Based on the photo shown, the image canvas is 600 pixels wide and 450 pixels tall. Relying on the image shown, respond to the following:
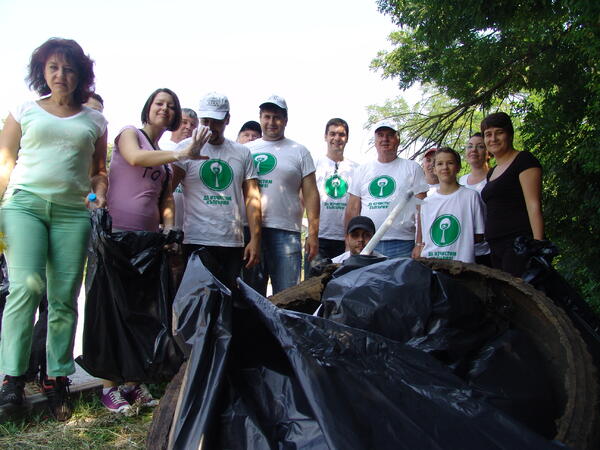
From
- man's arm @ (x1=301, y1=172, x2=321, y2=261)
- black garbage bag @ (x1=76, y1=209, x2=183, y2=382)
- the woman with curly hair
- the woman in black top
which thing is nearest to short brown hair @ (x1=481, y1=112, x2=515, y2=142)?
the woman in black top

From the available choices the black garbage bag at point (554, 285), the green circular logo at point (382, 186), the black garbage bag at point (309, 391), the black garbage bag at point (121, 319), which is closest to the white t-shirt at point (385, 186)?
the green circular logo at point (382, 186)

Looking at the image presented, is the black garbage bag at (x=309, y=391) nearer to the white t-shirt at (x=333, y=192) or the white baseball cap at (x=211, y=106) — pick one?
the white baseball cap at (x=211, y=106)

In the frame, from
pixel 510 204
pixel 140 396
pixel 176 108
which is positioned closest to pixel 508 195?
pixel 510 204

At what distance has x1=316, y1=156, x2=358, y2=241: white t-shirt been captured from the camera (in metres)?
4.40

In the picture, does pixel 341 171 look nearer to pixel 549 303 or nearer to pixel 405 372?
pixel 549 303

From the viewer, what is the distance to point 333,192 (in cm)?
452

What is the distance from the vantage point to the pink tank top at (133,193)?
3.08 meters

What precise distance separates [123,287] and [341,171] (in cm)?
238

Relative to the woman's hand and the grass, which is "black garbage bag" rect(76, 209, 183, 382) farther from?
the woman's hand

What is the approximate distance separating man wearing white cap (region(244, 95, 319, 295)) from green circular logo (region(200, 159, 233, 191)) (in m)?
0.40

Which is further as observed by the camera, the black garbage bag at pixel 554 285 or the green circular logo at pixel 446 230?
the green circular logo at pixel 446 230

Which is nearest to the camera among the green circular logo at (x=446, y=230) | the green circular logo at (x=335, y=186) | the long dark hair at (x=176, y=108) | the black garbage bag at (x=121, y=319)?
the black garbage bag at (x=121, y=319)

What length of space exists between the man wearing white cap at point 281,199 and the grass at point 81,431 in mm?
1336

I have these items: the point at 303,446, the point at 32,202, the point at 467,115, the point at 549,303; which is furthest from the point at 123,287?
the point at 467,115
